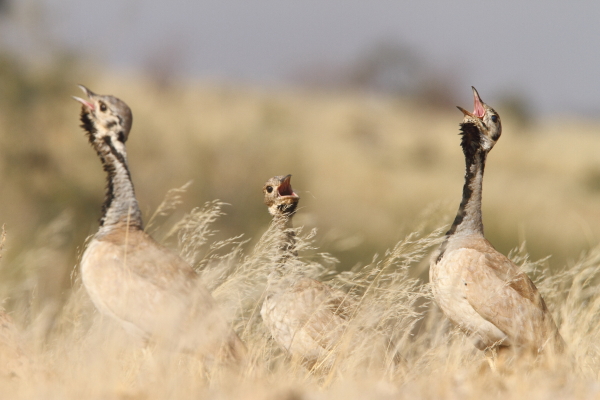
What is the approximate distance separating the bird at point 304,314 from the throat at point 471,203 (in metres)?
0.97

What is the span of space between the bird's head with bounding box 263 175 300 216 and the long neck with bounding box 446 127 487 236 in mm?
1179

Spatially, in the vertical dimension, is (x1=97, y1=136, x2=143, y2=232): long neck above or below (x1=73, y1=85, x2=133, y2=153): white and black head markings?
below

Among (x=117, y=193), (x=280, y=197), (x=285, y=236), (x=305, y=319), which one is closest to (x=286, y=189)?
(x=280, y=197)

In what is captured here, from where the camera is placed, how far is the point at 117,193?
499 cm

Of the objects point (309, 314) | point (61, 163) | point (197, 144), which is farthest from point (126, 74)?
point (309, 314)

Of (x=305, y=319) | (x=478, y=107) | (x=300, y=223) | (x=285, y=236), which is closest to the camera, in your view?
(x=305, y=319)

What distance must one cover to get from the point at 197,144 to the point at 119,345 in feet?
53.4

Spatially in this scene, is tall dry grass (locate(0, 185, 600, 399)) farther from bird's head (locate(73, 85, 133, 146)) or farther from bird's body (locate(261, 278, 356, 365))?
bird's head (locate(73, 85, 133, 146))

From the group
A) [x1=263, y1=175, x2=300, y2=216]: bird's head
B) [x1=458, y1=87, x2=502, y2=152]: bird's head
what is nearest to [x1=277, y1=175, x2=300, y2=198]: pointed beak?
[x1=263, y1=175, x2=300, y2=216]: bird's head

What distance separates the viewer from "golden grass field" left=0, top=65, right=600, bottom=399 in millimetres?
4199

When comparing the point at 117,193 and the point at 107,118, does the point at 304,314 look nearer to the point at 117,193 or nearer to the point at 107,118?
the point at 117,193

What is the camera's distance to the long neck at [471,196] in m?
5.46

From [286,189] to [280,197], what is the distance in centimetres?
19

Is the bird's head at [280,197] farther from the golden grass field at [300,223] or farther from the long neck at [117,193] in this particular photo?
the long neck at [117,193]
